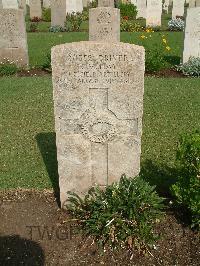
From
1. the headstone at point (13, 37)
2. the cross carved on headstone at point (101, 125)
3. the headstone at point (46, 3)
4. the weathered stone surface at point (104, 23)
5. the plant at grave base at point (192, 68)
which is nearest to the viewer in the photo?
the cross carved on headstone at point (101, 125)

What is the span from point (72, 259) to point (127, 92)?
192 cm

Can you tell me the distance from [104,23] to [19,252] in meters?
9.29

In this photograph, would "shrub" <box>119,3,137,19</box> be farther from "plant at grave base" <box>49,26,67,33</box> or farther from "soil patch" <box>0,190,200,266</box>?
"soil patch" <box>0,190,200,266</box>

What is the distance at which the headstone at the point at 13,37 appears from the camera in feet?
38.8

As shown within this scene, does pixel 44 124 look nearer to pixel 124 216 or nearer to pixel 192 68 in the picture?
pixel 124 216

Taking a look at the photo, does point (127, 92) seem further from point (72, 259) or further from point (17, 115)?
point (17, 115)

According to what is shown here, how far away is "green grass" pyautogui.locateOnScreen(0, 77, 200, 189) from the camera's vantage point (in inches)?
223

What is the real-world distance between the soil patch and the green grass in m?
0.71

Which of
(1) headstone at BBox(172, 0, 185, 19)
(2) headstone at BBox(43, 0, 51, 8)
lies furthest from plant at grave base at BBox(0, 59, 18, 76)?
(2) headstone at BBox(43, 0, 51, 8)

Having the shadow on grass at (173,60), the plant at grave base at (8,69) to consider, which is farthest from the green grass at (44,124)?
the shadow on grass at (173,60)

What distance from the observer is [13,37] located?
39.6 feet

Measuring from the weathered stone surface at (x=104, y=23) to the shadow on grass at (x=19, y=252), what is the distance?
861 centimetres

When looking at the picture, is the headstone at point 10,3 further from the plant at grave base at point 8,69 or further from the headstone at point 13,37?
the plant at grave base at point 8,69

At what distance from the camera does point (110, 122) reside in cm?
415
